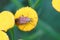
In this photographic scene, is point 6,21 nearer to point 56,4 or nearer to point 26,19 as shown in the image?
point 26,19

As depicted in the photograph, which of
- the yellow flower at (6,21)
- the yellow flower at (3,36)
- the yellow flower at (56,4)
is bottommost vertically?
the yellow flower at (3,36)

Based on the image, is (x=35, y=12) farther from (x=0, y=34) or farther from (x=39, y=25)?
(x=0, y=34)

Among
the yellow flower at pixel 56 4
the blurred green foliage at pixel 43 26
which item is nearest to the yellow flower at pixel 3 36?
the blurred green foliage at pixel 43 26

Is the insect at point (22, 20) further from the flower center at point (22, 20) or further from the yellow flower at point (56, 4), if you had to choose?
the yellow flower at point (56, 4)

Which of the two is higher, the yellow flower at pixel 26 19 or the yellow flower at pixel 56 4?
the yellow flower at pixel 56 4

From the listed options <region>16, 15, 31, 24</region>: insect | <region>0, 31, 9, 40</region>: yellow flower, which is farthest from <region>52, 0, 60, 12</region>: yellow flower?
<region>0, 31, 9, 40</region>: yellow flower
